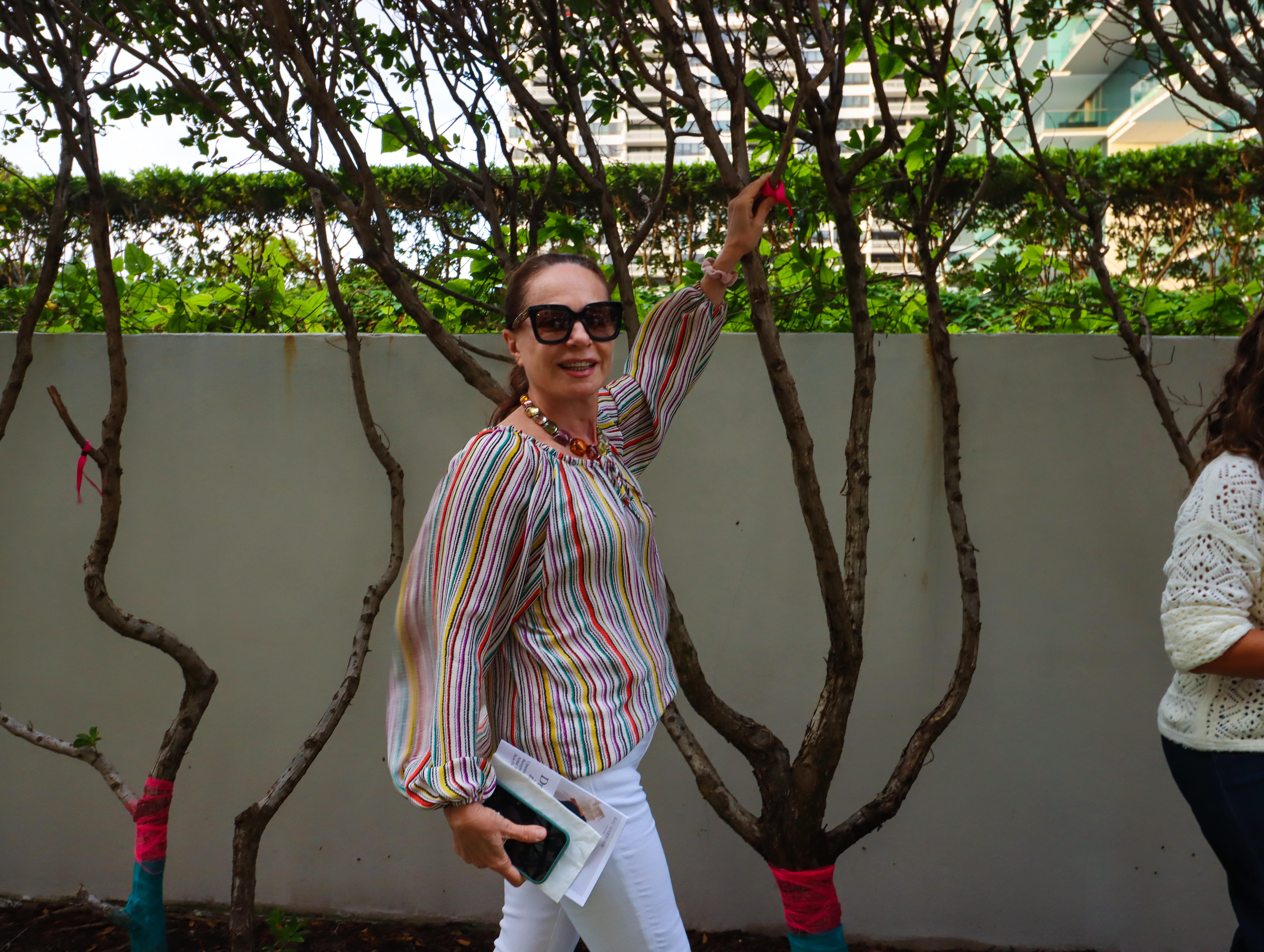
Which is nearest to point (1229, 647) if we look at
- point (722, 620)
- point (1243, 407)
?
point (1243, 407)

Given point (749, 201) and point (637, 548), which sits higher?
point (749, 201)

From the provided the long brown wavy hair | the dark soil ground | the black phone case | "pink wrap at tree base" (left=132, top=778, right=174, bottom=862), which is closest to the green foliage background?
the long brown wavy hair

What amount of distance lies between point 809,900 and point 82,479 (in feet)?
8.13

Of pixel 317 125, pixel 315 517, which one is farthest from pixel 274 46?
pixel 315 517

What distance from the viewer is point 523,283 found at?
164cm

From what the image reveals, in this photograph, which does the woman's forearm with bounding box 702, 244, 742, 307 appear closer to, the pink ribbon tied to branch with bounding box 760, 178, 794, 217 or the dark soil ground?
the pink ribbon tied to branch with bounding box 760, 178, 794, 217

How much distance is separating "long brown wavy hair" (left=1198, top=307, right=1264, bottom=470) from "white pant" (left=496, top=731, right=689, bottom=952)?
1.24m

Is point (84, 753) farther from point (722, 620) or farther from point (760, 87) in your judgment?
point (760, 87)

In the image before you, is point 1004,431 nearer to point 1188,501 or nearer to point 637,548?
point 1188,501

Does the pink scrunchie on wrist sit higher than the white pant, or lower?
higher

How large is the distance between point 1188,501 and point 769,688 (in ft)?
4.66

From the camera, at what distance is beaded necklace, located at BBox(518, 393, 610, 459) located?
1.57m

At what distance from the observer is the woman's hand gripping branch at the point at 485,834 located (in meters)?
1.32

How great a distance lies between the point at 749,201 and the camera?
5.98 feet
